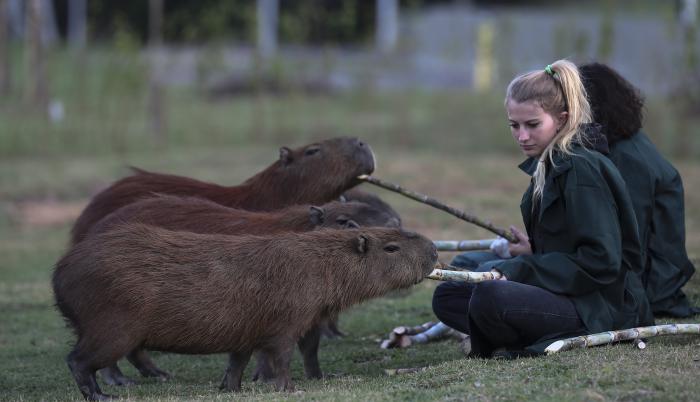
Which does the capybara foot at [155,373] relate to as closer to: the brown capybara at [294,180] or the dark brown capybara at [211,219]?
the dark brown capybara at [211,219]

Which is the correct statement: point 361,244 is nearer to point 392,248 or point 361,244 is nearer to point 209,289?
point 392,248

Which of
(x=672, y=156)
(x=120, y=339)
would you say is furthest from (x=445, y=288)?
(x=672, y=156)

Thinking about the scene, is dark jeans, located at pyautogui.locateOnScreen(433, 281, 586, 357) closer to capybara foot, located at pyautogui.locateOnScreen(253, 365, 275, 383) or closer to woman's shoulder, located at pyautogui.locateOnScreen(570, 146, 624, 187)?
woman's shoulder, located at pyautogui.locateOnScreen(570, 146, 624, 187)

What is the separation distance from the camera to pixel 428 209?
13.2 m

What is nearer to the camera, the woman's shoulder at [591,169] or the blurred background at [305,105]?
the woman's shoulder at [591,169]

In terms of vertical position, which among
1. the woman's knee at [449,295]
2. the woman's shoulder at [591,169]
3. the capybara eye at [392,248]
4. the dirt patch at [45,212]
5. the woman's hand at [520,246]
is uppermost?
the woman's shoulder at [591,169]

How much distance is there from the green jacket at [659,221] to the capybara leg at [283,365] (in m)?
2.08

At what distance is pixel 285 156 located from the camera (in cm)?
746

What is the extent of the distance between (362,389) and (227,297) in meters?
0.82

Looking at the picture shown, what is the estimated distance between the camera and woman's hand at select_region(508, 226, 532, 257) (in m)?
5.98

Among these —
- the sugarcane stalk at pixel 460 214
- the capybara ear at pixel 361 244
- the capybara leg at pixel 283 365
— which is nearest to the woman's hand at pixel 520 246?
the sugarcane stalk at pixel 460 214

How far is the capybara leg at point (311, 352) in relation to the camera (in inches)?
225

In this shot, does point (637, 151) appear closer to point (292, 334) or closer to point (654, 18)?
point (292, 334)

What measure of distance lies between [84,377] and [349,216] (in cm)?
197
